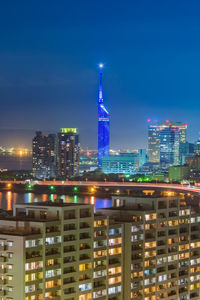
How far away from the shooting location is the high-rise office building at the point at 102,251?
798cm

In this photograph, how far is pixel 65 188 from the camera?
39969 millimetres

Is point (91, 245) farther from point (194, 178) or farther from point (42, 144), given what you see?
point (42, 144)

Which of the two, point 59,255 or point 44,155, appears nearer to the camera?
point 59,255

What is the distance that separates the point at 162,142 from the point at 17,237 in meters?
70.3

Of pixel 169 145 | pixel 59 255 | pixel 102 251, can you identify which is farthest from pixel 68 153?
pixel 59 255

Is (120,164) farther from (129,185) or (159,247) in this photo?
(159,247)

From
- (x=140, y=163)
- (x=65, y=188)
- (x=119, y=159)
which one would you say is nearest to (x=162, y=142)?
(x=140, y=163)

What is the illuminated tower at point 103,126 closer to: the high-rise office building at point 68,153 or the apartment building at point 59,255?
the high-rise office building at point 68,153

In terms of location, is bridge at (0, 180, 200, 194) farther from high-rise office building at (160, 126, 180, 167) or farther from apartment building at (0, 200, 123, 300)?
high-rise office building at (160, 126, 180, 167)

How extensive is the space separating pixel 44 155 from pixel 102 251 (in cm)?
5330

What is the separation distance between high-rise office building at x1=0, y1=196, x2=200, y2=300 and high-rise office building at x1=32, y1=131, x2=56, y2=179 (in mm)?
49879

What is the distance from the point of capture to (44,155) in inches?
2446

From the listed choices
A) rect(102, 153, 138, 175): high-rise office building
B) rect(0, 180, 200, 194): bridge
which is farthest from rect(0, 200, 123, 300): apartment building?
rect(102, 153, 138, 175): high-rise office building

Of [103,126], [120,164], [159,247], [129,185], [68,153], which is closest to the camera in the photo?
[159,247]
